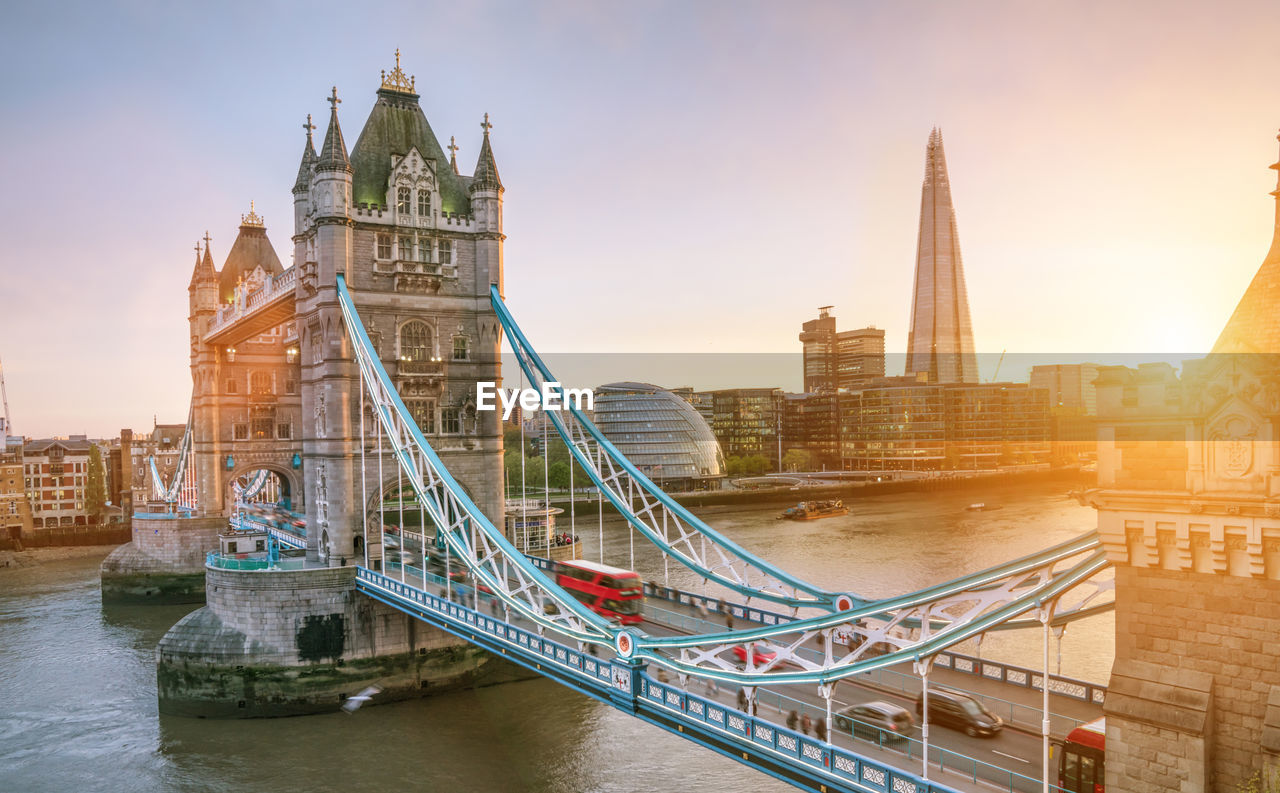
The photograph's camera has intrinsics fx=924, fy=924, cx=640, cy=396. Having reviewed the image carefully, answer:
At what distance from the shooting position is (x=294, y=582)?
30.3 meters

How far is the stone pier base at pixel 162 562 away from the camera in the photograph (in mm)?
49656

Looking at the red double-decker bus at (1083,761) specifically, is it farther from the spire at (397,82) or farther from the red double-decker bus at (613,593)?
the spire at (397,82)

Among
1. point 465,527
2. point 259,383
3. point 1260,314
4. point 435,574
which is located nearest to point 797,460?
point 259,383

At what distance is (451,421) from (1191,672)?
27838 millimetres

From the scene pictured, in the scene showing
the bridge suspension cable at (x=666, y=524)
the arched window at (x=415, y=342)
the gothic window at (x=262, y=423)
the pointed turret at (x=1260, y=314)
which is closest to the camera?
the pointed turret at (x=1260, y=314)

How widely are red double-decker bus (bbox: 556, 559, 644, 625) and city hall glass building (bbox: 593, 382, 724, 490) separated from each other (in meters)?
83.1

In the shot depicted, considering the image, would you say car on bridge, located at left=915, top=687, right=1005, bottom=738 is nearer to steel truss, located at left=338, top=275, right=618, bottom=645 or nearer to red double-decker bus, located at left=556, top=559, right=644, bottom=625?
steel truss, located at left=338, top=275, right=618, bottom=645

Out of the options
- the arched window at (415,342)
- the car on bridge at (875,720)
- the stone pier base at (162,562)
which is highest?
the arched window at (415,342)

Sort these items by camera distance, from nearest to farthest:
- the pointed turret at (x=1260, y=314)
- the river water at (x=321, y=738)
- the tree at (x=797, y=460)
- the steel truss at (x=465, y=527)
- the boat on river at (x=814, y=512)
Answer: the pointed turret at (x=1260, y=314) < the steel truss at (x=465, y=527) < the river water at (x=321, y=738) < the boat on river at (x=814, y=512) < the tree at (x=797, y=460)

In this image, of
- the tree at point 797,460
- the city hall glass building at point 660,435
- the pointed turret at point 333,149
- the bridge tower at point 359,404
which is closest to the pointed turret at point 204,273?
the bridge tower at point 359,404

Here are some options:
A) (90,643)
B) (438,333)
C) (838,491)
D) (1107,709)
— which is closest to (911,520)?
(838,491)

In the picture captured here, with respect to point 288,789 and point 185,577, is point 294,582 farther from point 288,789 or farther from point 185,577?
point 185,577

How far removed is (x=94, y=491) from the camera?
89938 millimetres

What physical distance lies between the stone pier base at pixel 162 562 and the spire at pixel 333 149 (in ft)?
88.9
